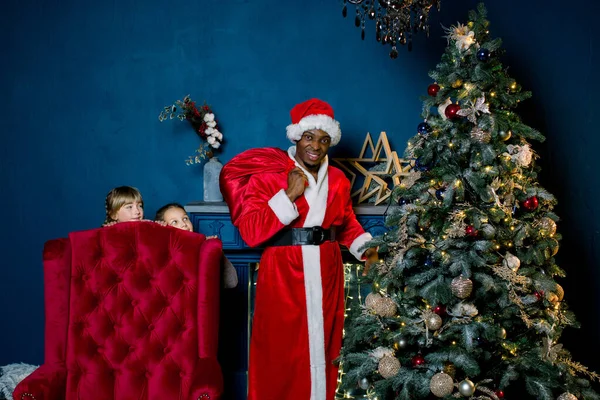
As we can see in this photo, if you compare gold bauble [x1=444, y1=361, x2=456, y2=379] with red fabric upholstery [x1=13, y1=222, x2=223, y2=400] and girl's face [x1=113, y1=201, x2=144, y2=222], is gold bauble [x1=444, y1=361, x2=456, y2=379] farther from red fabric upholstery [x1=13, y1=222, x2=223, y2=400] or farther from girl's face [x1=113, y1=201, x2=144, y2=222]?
girl's face [x1=113, y1=201, x2=144, y2=222]

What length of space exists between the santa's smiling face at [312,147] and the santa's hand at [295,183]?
0.31 ft

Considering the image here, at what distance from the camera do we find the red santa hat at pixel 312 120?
3496mm

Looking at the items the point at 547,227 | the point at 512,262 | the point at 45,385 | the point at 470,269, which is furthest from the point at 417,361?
the point at 45,385

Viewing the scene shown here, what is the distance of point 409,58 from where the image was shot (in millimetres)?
4371

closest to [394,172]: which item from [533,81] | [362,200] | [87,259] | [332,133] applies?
[362,200]

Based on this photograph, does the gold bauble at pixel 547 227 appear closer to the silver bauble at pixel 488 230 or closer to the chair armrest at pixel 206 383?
the silver bauble at pixel 488 230

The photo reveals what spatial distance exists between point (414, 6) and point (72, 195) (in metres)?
2.56

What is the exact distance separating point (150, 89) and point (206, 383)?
243 centimetres

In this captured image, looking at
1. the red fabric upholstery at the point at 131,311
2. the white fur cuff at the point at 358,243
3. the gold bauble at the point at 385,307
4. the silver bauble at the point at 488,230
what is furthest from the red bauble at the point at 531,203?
the red fabric upholstery at the point at 131,311


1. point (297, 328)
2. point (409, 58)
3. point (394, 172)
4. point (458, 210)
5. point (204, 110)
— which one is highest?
point (409, 58)

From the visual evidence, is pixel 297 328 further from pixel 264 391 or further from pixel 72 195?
pixel 72 195

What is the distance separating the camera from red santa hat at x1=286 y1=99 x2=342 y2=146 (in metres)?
3.50

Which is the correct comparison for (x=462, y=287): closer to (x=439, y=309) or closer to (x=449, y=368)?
(x=439, y=309)

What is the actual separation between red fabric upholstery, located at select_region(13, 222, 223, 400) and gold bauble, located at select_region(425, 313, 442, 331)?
2.97 ft
